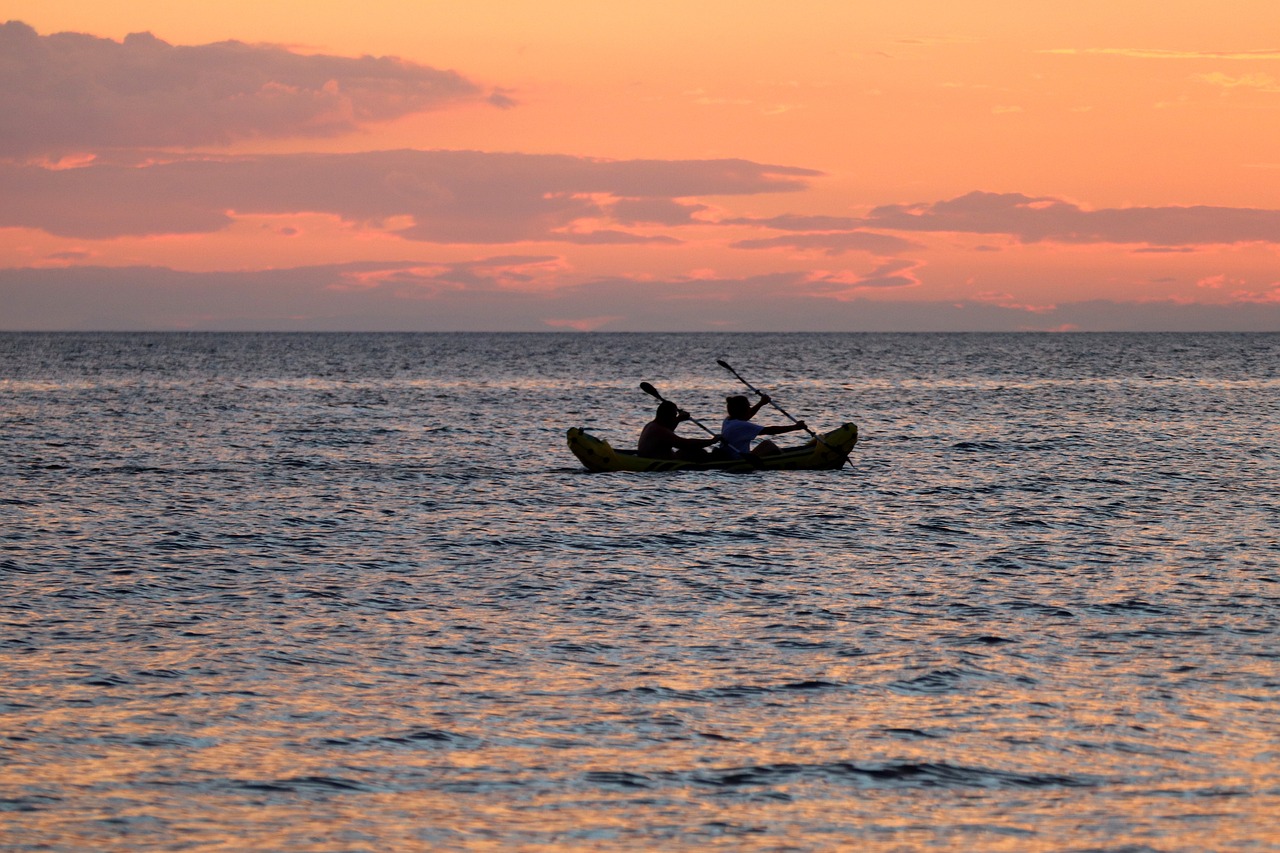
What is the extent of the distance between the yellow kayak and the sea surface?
0.40m

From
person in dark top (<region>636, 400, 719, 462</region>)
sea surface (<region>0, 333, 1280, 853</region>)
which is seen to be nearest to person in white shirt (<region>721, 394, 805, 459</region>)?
person in dark top (<region>636, 400, 719, 462</region>)

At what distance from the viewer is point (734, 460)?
26750 mm

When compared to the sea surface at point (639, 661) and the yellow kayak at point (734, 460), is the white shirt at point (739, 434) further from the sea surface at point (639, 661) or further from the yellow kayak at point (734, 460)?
the sea surface at point (639, 661)

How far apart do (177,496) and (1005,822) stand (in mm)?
18905

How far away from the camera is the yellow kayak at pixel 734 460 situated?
2680 cm

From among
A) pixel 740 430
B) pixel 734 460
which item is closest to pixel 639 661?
pixel 740 430

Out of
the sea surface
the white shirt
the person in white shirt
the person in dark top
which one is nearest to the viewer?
the sea surface

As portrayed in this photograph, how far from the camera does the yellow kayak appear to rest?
87.9 ft

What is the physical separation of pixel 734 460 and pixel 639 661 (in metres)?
15.4

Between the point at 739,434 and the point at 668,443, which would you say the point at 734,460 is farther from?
the point at 668,443

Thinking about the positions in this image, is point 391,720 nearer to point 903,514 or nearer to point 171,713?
point 171,713

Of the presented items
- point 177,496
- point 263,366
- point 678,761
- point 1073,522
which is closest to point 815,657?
point 678,761

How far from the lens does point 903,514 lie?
21516mm

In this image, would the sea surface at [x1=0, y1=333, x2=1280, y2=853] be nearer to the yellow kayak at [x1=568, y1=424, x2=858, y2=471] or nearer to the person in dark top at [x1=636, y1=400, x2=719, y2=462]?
the yellow kayak at [x1=568, y1=424, x2=858, y2=471]
